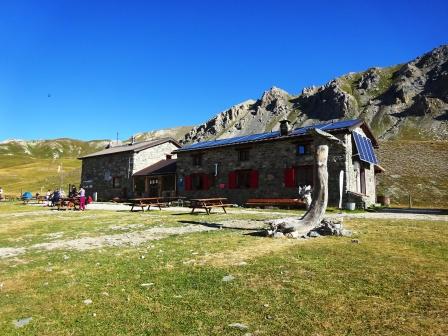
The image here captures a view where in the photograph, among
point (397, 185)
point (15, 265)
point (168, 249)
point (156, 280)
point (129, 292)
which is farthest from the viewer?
point (397, 185)

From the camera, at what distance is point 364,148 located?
101 ft

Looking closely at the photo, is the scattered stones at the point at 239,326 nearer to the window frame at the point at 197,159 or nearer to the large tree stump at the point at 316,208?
the large tree stump at the point at 316,208

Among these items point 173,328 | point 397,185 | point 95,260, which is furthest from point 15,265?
point 397,185

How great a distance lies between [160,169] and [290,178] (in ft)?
59.0

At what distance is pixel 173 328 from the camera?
509cm

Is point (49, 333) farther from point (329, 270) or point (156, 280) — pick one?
point (329, 270)

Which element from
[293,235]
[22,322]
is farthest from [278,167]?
[22,322]

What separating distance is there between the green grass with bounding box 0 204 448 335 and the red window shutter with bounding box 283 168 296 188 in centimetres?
1910

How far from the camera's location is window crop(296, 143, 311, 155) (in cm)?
2969

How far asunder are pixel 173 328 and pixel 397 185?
4434 centimetres

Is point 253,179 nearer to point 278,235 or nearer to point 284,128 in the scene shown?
point 284,128

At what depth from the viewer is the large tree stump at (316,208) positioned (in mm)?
12508

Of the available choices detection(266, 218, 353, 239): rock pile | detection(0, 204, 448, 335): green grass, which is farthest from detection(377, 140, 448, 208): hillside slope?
detection(0, 204, 448, 335): green grass

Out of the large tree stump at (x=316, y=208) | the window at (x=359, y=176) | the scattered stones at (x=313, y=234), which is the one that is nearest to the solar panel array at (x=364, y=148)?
the window at (x=359, y=176)
